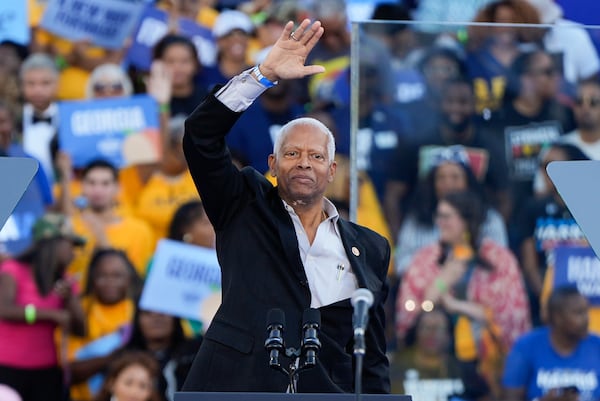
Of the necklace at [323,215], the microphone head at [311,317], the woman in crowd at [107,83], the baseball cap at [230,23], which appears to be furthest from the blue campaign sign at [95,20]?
the microphone head at [311,317]

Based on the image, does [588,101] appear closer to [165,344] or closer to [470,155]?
[470,155]

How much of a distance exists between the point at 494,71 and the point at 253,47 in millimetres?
3078

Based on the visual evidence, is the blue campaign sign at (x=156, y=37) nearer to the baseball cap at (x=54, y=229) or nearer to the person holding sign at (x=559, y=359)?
the baseball cap at (x=54, y=229)

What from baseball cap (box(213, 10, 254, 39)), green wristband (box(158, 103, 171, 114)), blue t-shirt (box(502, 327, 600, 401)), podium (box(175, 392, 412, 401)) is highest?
baseball cap (box(213, 10, 254, 39))

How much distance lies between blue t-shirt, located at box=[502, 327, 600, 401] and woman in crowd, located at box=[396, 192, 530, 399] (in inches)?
2.6

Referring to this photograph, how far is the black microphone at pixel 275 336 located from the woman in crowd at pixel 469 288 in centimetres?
239

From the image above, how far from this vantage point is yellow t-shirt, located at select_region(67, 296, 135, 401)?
834cm

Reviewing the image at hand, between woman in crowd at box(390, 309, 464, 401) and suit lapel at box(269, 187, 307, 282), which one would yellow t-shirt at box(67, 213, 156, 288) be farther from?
suit lapel at box(269, 187, 307, 282)

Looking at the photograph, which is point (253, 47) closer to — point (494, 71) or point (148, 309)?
point (148, 309)

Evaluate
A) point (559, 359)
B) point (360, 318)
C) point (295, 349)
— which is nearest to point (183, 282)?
point (559, 359)

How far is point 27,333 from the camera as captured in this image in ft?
27.2

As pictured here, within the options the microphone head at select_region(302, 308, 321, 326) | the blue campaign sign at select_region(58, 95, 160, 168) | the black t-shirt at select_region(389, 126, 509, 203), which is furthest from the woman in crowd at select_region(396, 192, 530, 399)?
the blue campaign sign at select_region(58, 95, 160, 168)

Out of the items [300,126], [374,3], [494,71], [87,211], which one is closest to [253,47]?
[374,3]

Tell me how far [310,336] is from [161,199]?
495cm
